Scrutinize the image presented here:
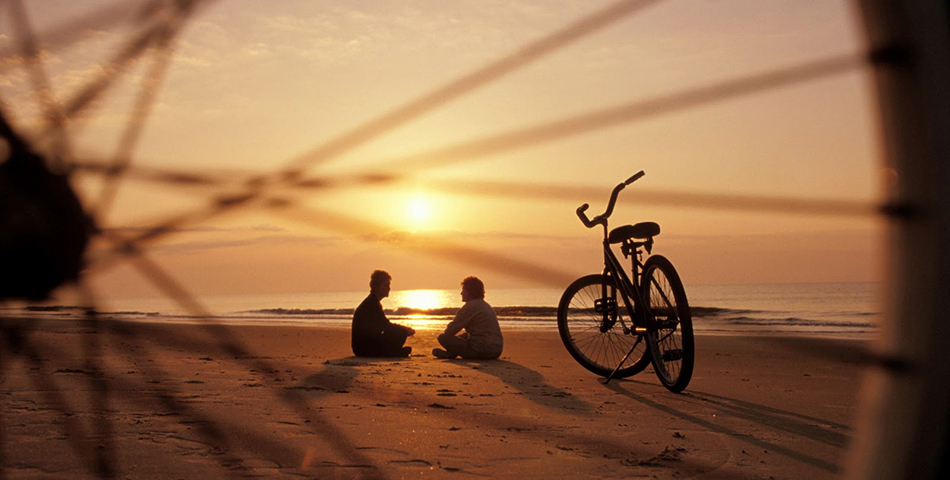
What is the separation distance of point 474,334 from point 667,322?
8.70 ft

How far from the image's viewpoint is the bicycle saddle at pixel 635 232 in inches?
183

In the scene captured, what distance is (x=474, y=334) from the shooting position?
22.6 ft

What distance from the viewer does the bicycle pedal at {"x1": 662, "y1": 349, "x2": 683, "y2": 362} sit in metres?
4.45

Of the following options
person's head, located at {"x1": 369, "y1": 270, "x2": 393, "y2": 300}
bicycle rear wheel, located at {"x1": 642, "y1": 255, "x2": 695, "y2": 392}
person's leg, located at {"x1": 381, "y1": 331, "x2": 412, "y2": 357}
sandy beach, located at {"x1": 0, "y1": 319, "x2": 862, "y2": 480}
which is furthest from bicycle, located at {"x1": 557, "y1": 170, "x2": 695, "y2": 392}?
person's head, located at {"x1": 369, "y1": 270, "x2": 393, "y2": 300}

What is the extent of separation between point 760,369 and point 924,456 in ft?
18.8

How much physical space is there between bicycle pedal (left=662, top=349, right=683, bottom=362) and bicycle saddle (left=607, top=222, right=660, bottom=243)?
729mm

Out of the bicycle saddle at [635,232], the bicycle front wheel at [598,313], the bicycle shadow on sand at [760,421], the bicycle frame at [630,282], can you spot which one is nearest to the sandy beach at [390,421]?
the bicycle shadow on sand at [760,421]

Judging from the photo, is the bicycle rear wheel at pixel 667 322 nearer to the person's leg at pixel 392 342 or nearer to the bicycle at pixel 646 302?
the bicycle at pixel 646 302

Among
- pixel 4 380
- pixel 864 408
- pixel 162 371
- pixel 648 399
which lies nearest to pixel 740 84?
pixel 864 408

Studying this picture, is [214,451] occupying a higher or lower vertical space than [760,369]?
lower

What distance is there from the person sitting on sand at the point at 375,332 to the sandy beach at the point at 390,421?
1.26m

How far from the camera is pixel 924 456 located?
91cm

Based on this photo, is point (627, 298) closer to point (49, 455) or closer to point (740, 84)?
point (49, 455)

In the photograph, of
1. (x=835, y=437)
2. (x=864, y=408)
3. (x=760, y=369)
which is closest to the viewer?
(x=864, y=408)
